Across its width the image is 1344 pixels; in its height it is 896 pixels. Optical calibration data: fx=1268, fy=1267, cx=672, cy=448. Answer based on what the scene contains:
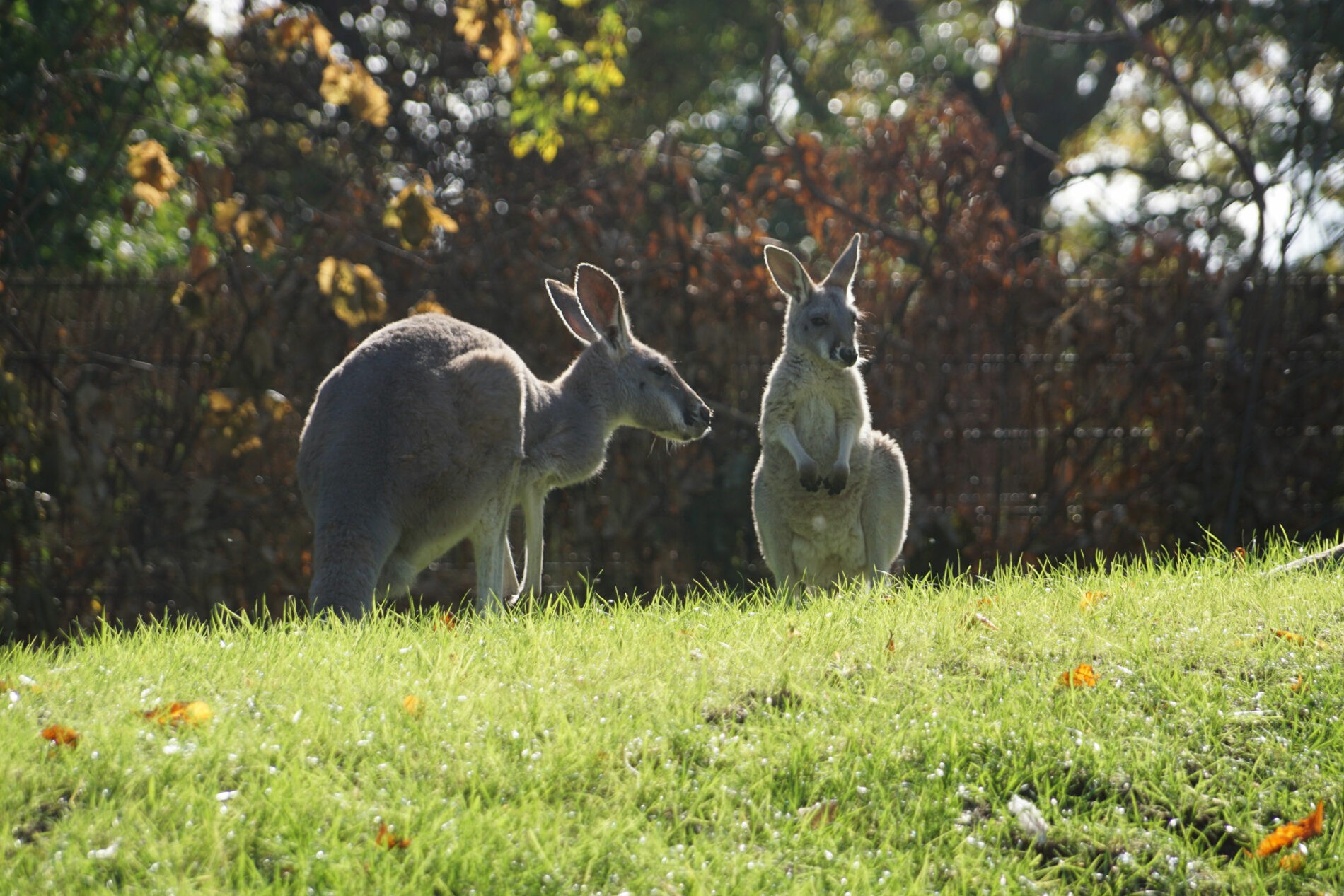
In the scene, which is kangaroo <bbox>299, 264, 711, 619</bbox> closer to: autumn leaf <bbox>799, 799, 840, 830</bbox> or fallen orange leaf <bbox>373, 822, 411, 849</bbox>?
fallen orange leaf <bbox>373, 822, 411, 849</bbox>

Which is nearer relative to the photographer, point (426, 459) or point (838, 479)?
point (426, 459)

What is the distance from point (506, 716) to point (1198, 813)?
200cm

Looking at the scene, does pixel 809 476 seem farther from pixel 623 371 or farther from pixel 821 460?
pixel 623 371

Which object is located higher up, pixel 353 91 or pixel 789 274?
pixel 353 91

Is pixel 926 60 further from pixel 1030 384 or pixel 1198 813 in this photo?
pixel 1198 813

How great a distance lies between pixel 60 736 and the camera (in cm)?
345

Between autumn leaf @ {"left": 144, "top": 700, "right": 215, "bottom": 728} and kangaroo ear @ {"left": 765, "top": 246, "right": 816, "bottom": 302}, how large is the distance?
394 centimetres

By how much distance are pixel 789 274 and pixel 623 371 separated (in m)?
1.06

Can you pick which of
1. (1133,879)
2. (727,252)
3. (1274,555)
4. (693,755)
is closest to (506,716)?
(693,755)

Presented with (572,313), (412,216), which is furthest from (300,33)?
(572,313)

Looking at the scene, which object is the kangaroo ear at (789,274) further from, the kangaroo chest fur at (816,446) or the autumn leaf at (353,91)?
the autumn leaf at (353,91)

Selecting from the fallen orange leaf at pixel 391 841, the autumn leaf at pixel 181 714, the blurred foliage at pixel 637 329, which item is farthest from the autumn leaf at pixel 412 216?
the fallen orange leaf at pixel 391 841

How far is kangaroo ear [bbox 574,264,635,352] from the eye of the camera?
686 cm

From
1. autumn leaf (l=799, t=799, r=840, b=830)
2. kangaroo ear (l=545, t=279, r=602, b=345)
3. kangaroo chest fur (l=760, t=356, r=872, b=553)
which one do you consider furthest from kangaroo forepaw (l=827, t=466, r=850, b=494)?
autumn leaf (l=799, t=799, r=840, b=830)
